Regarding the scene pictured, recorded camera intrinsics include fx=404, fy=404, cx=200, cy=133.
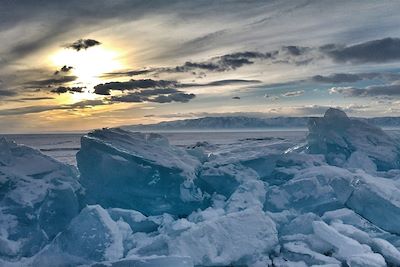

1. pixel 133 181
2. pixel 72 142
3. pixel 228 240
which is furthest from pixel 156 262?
pixel 72 142

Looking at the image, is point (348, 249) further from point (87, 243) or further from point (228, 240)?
point (87, 243)

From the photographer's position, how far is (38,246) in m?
6.53

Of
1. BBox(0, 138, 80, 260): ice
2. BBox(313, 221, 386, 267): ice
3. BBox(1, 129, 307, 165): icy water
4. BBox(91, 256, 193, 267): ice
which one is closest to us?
BBox(91, 256, 193, 267): ice

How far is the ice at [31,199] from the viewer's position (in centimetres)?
654

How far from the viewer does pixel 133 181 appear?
321 inches

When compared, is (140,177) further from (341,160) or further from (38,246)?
(341,160)

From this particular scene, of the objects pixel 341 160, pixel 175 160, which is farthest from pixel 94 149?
pixel 341 160

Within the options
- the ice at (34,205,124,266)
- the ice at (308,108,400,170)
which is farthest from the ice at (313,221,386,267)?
the ice at (308,108,400,170)

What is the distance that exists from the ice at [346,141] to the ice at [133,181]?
14.9ft

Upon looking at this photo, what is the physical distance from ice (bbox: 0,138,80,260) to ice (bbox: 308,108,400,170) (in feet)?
21.9

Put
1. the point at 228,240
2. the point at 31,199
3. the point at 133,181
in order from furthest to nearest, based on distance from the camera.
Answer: the point at 133,181, the point at 31,199, the point at 228,240

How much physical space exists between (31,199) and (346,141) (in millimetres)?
8141

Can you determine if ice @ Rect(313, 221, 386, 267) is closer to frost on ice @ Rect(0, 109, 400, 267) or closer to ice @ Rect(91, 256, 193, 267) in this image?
frost on ice @ Rect(0, 109, 400, 267)

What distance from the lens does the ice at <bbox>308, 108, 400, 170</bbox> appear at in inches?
431
